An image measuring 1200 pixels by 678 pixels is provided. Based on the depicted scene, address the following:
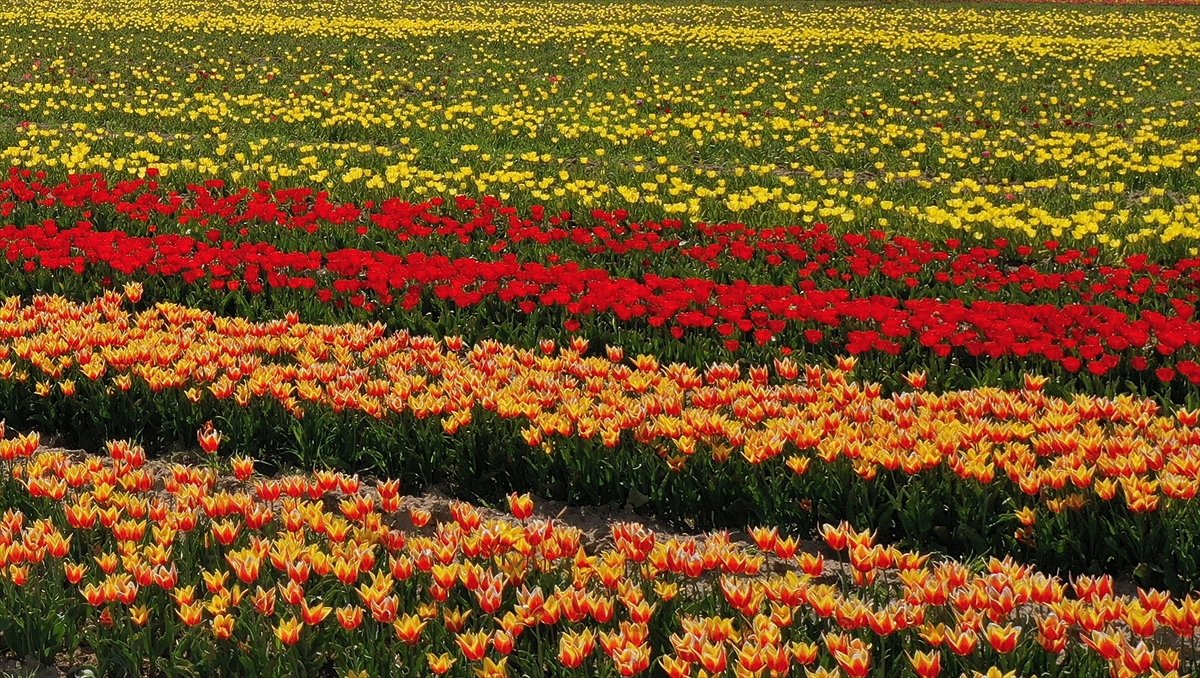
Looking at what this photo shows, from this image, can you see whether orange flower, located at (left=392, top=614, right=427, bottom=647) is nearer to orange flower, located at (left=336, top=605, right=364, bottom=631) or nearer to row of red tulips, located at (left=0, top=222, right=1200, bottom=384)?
orange flower, located at (left=336, top=605, right=364, bottom=631)

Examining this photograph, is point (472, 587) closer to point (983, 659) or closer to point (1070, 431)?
point (983, 659)

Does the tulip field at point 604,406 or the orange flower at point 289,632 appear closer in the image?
the orange flower at point 289,632

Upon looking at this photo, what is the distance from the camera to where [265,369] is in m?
5.01

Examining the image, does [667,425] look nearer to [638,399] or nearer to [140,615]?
[638,399]

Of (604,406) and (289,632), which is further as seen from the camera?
(604,406)

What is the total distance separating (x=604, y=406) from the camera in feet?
14.7

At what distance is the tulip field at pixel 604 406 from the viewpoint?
9.52ft

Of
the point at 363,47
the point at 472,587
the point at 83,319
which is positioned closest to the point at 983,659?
the point at 472,587

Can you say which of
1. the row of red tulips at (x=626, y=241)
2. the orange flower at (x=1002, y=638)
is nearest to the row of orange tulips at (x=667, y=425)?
the orange flower at (x=1002, y=638)

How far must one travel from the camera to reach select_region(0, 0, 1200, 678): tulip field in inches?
114

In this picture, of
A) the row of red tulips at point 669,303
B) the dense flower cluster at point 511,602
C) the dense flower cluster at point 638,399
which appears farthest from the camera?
the row of red tulips at point 669,303

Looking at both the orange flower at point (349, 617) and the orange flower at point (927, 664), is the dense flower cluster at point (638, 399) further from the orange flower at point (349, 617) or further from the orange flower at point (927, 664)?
the orange flower at point (349, 617)

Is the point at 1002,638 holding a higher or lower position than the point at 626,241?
higher

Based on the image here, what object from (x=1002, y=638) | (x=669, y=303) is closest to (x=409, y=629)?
(x=1002, y=638)
